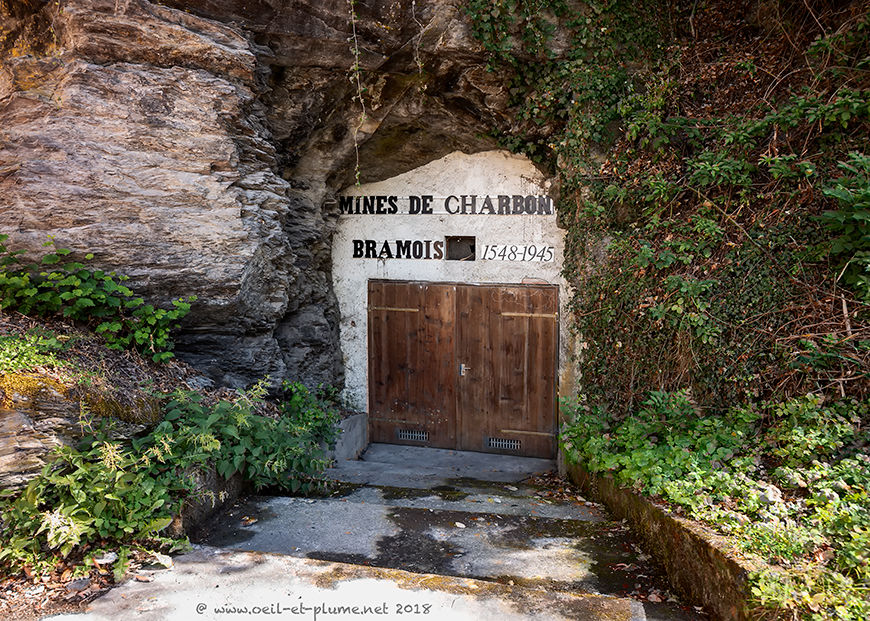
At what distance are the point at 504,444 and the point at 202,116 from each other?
5.16 metres

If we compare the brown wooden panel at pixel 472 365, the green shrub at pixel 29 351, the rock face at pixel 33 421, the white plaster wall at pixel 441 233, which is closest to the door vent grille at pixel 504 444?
the brown wooden panel at pixel 472 365

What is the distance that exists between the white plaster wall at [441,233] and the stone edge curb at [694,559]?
3391 millimetres

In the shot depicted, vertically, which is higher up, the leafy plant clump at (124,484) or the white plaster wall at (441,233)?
the white plaster wall at (441,233)

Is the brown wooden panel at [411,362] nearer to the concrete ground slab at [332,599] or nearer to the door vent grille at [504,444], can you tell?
the door vent grille at [504,444]

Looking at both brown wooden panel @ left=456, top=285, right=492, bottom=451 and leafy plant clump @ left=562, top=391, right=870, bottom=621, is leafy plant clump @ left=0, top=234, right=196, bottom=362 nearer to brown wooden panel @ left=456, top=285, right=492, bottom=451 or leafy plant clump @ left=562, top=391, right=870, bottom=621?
brown wooden panel @ left=456, top=285, right=492, bottom=451

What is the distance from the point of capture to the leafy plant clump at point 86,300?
4844 millimetres

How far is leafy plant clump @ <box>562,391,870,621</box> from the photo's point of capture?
2568 millimetres

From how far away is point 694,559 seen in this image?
3.13 m

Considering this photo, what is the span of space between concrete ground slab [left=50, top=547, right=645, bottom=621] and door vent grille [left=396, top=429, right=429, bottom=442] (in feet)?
15.4

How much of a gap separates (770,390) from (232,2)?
234 inches

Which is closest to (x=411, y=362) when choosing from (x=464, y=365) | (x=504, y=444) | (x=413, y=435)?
(x=464, y=365)

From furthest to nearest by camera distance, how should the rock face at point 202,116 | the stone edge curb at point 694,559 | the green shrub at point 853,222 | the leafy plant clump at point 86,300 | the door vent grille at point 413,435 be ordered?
the door vent grille at point 413,435 → the rock face at point 202,116 → the leafy plant clump at point 86,300 → the green shrub at point 853,222 → the stone edge curb at point 694,559

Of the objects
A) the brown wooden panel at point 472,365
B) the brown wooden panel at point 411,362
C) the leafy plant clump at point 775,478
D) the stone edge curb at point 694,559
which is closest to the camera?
the leafy plant clump at point 775,478

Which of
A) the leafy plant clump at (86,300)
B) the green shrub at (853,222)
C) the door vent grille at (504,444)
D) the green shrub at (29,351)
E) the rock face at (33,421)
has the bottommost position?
A: the door vent grille at (504,444)
